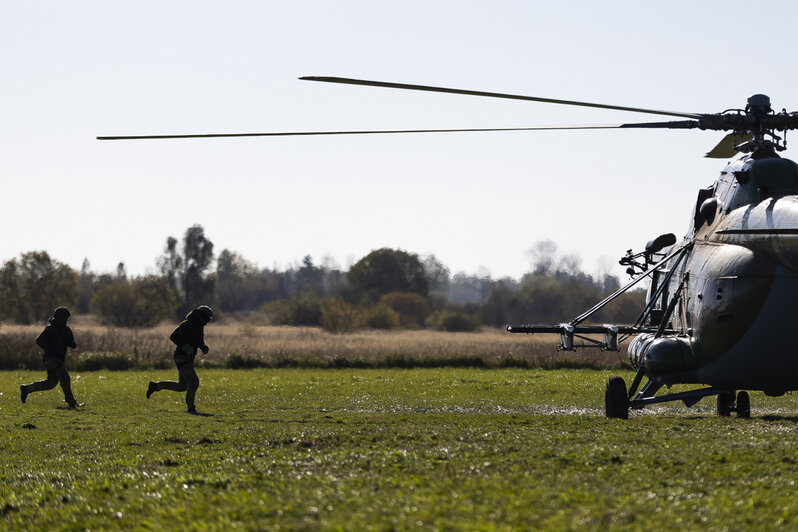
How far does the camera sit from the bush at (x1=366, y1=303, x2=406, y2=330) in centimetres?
8262

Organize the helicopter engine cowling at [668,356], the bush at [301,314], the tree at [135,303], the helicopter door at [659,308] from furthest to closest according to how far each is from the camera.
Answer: the tree at [135,303] < the bush at [301,314] < the helicopter door at [659,308] < the helicopter engine cowling at [668,356]

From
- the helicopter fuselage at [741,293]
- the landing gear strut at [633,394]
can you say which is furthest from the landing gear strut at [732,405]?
the helicopter fuselage at [741,293]

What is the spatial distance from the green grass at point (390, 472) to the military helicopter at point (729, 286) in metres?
1.11

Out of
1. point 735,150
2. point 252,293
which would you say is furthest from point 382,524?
point 252,293

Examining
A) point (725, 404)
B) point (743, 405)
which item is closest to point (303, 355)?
point (725, 404)

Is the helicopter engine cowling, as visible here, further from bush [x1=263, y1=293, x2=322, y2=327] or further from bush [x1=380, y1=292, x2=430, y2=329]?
bush [x1=380, y1=292, x2=430, y2=329]

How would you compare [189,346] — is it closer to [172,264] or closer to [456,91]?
[456,91]

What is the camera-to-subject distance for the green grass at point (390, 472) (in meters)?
8.06

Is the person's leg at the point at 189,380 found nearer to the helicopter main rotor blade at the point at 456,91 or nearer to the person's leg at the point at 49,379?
the person's leg at the point at 49,379

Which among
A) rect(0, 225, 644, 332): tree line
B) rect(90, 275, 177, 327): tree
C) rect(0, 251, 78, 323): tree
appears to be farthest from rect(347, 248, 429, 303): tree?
rect(0, 251, 78, 323): tree

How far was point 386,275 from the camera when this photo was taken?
Answer: 98.8 meters

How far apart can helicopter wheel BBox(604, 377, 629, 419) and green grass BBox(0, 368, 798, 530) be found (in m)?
1.12

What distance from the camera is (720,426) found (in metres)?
15.2

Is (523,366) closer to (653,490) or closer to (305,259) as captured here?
(653,490)
